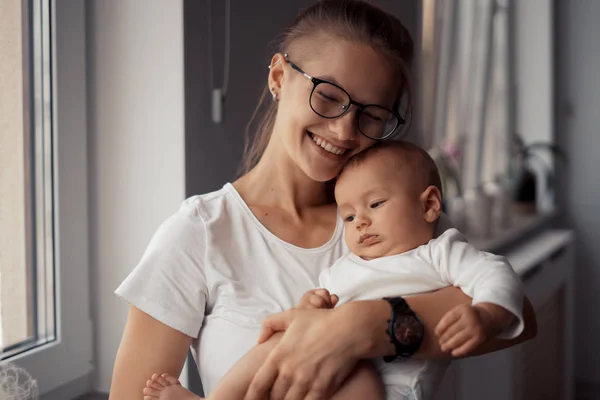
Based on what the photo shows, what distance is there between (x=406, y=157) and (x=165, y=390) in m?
0.62

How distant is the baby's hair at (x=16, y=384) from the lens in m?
1.26

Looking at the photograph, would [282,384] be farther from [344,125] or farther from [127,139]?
[127,139]

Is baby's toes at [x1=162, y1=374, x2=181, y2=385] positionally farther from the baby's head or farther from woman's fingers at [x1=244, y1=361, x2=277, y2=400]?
the baby's head

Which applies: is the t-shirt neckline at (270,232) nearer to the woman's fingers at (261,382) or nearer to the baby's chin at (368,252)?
the baby's chin at (368,252)

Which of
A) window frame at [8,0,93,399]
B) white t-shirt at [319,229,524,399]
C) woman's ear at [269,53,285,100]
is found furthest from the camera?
window frame at [8,0,93,399]

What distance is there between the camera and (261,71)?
1.83 meters

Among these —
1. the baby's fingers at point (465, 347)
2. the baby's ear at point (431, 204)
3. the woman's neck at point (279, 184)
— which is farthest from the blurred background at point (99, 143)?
the baby's fingers at point (465, 347)

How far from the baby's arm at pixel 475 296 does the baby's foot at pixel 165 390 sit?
43 cm

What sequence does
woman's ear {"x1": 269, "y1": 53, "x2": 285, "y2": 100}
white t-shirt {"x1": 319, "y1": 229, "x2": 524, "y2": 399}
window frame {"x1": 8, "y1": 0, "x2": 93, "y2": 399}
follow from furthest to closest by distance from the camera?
window frame {"x1": 8, "y1": 0, "x2": 93, "y2": 399} < woman's ear {"x1": 269, "y1": 53, "x2": 285, "y2": 100} < white t-shirt {"x1": 319, "y1": 229, "x2": 524, "y2": 399}

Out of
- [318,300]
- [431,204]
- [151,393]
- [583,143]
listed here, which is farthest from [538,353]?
[151,393]

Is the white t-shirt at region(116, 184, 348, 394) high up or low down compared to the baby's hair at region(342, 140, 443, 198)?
down

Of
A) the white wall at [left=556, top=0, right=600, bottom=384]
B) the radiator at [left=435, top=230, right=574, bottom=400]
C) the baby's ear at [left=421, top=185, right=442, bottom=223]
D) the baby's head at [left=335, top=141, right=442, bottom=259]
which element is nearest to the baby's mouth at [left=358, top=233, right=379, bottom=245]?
the baby's head at [left=335, top=141, right=442, bottom=259]

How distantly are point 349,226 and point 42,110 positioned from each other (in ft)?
2.35

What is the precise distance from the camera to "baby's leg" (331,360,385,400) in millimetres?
1032
